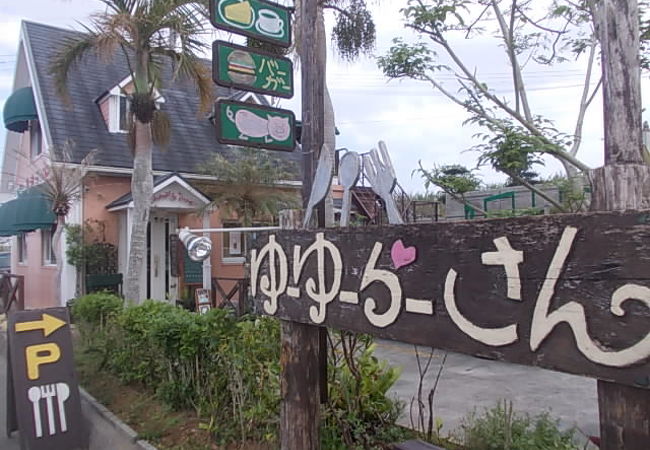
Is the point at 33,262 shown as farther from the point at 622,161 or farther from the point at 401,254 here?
the point at 622,161

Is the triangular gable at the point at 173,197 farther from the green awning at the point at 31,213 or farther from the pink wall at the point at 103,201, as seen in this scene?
the green awning at the point at 31,213

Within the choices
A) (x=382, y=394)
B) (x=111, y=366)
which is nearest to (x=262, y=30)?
(x=382, y=394)

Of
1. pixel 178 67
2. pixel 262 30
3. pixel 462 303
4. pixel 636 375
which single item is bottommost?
pixel 636 375

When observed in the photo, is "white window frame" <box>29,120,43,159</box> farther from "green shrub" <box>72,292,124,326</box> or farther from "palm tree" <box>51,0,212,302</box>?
"green shrub" <box>72,292,124,326</box>

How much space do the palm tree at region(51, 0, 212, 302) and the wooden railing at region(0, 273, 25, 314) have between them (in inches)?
197

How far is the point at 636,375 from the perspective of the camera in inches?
59.2

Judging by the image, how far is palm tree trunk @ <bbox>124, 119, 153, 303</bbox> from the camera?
9.16m

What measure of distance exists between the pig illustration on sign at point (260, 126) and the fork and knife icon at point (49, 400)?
2.71m

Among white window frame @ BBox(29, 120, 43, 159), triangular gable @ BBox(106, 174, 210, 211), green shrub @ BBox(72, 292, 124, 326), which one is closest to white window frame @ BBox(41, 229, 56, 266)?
white window frame @ BBox(29, 120, 43, 159)

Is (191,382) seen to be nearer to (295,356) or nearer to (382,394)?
(382,394)

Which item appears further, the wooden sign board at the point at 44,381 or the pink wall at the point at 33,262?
the pink wall at the point at 33,262

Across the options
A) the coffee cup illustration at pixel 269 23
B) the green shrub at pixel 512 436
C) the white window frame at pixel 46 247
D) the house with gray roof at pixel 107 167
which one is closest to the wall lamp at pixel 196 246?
the house with gray roof at pixel 107 167

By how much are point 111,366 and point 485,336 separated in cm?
539

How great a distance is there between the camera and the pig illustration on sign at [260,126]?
3.94 m
